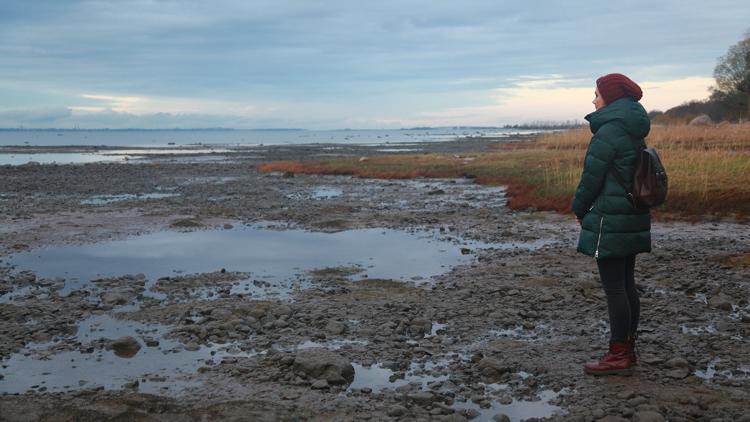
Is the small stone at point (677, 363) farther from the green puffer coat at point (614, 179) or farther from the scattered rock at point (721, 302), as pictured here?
the scattered rock at point (721, 302)

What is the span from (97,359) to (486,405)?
14.1 ft

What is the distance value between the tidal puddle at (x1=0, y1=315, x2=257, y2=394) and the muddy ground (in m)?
0.03

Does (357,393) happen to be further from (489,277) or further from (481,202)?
(481,202)

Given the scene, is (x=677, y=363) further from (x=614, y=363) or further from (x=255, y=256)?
(x=255, y=256)

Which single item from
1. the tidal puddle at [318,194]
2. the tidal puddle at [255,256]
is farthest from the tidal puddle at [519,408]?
the tidal puddle at [318,194]

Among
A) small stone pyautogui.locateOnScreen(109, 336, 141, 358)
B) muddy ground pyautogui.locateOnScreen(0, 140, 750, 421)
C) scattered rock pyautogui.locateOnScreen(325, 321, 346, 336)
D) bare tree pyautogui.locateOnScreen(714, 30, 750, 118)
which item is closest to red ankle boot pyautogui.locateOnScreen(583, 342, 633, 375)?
muddy ground pyautogui.locateOnScreen(0, 140, 750, 421)

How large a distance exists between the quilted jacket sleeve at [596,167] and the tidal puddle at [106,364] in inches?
158

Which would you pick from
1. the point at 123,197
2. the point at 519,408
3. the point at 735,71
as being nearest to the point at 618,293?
the point at 519,408

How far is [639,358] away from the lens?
6.70 m

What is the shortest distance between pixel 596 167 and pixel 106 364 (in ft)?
18.0

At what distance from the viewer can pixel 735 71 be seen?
7144cm

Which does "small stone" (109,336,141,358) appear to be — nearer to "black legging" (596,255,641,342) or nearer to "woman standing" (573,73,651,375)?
"woman standing" (573,73,651,375)

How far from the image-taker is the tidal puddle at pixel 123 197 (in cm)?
2438

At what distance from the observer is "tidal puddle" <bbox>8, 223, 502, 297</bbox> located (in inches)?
454
